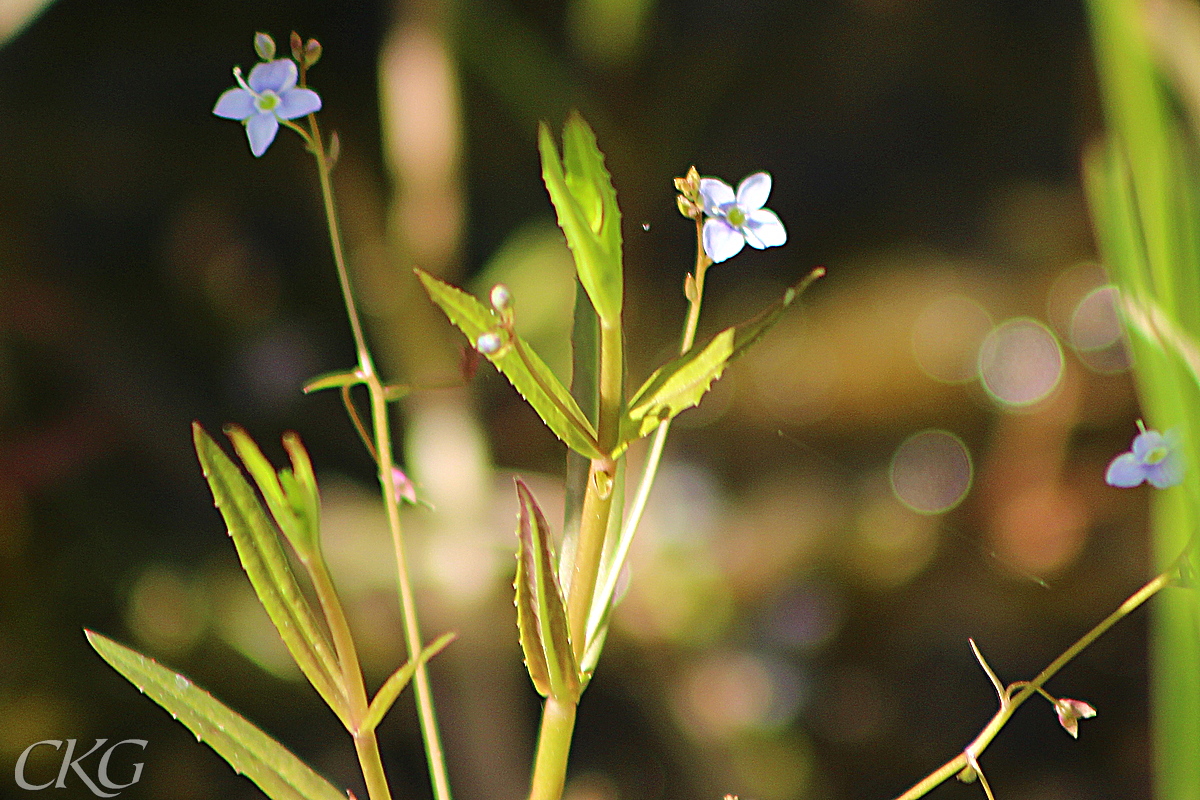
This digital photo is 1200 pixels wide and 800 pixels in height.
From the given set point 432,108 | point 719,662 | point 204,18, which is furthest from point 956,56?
point 204,18

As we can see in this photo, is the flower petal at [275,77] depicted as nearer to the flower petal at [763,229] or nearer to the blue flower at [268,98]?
the blue flower at [268,98]

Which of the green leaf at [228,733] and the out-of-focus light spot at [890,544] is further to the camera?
the out-of-focus light spot at [890,544]

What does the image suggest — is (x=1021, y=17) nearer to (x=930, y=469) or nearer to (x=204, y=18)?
(x=930, y=469)

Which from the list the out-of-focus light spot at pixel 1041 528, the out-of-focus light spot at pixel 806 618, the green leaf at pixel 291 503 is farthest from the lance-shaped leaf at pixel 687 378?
the out-of-focus light spot at pixel 1041 528

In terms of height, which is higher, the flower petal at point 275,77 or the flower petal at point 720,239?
the flower petal at point 275,77

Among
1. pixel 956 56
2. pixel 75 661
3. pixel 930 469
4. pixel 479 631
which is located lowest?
pixel 75 661

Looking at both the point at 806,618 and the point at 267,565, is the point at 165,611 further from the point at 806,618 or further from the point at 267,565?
the point at 267,565

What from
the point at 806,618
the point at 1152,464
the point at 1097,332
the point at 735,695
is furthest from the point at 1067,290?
the point at 1152,464

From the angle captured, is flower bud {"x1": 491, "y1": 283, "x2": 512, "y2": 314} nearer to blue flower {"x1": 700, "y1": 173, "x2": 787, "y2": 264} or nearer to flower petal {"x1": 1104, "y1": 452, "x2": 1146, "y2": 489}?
blue flower {"x1": 700, "y1": 173, "x2": 787, "y2": 264}
